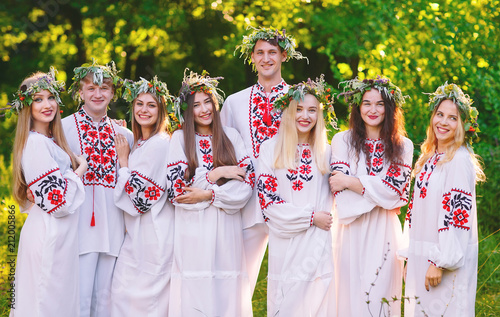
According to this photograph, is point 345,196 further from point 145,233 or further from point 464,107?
point 145,233

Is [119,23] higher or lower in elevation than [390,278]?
higher

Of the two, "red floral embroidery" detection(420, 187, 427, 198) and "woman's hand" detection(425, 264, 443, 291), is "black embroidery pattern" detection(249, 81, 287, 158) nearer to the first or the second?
"red floral embroidery" detection(420, 187, 427, 198)

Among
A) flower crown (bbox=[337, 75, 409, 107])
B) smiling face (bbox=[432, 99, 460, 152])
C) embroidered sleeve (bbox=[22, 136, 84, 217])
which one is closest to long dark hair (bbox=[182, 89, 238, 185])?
embroidered sleeve (bbox=[22, 136, 84, 217])

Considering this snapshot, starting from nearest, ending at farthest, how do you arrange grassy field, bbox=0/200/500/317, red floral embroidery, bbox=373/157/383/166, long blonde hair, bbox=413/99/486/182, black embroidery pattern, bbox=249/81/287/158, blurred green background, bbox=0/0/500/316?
1. long blonde hair, bbox=413/99/486/182
2. red floral embroidery, bbox=373/157/383/166
3. black embroidery pattern, bbox=249/81/287/158
4. grassy field, bbox=0/200/500/317
5. blurred green background, bbox=0/0/500/316

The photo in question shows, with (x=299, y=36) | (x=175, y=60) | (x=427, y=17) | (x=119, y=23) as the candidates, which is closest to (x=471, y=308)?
(x=427, y=17)

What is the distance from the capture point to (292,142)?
17.1 feet

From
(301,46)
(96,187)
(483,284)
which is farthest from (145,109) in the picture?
(301,46)

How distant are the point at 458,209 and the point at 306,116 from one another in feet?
4.45

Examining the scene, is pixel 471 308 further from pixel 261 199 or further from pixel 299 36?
pixel 299 36

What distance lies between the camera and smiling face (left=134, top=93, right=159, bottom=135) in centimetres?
541

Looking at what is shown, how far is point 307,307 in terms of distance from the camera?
504 cm

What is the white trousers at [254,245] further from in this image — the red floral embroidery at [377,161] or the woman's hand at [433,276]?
the woman's hand at [433,276]

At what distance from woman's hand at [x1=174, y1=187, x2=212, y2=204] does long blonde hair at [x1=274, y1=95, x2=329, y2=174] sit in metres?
0.59

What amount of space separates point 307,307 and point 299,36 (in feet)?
24.4
